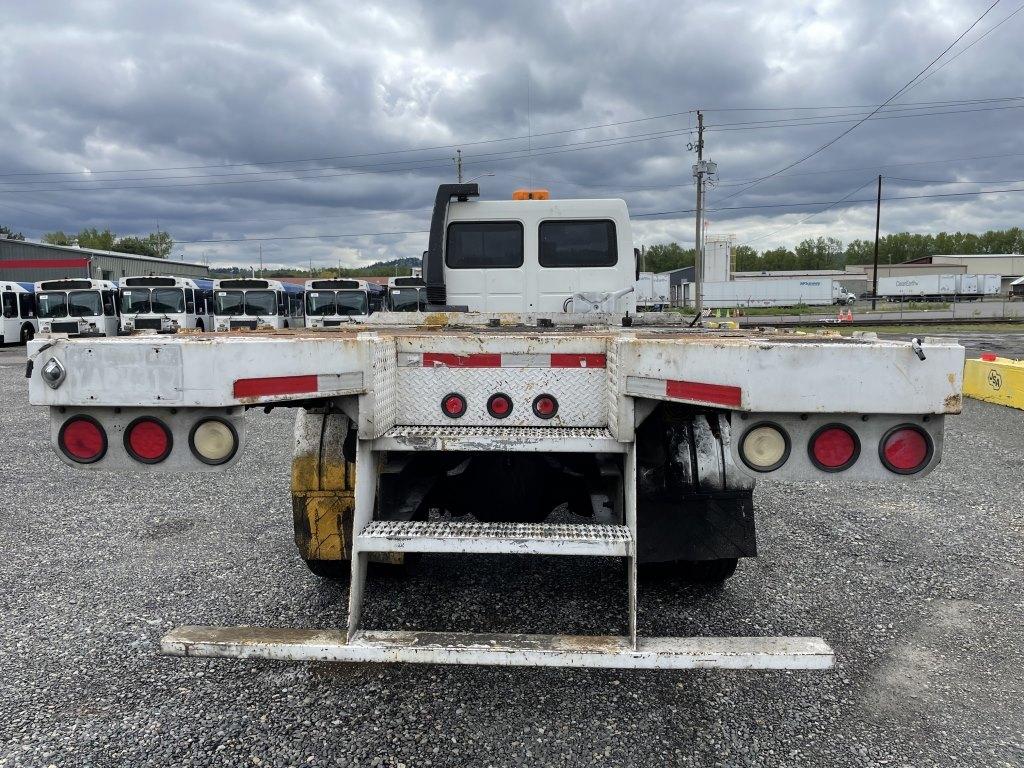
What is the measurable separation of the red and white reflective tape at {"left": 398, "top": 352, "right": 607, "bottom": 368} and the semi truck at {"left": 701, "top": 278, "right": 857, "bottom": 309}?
185ft

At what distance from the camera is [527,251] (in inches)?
245

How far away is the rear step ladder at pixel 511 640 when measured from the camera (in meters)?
2.46

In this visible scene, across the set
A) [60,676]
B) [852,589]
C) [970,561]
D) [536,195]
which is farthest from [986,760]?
[536,195]

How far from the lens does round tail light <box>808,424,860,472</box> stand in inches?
103

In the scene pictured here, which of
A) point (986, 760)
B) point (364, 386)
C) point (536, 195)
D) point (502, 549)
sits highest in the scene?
point (536, 195)

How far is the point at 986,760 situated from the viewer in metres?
2.60

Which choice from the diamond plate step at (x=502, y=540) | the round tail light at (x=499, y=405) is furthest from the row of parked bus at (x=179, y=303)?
the diamond plate step at (x=502, y=540)

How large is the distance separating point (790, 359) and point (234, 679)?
2.78 meters

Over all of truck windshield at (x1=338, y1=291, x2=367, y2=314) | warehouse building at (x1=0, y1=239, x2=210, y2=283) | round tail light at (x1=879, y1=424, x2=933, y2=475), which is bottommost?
round tail light at (x1=879, y1=424, x2=933, y2=475)

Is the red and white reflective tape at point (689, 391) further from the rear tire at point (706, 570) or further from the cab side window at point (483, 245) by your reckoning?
the cab side window at point (483, 245)

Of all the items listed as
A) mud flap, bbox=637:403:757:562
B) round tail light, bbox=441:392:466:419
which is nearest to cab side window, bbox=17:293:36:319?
round tail light, bbox=441:392:466:419

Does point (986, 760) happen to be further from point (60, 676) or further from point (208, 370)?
point (60, 676)

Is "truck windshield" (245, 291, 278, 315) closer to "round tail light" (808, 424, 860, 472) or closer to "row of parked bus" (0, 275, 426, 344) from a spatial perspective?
"row of parked bus" (0, 275, 426, 344)

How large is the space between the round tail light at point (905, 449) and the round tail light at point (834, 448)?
11cm
